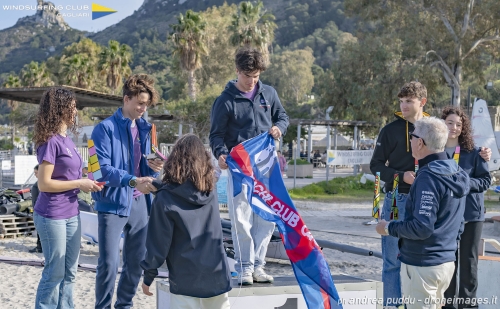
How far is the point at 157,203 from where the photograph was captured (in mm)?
3674

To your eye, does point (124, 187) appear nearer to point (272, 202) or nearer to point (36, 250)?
point (272, 202)

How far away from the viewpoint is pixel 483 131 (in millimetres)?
15602

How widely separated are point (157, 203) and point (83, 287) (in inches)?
153

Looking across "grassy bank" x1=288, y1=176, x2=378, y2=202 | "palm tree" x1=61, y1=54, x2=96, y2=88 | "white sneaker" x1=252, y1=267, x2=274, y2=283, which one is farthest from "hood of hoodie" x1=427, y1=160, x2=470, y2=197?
"palm tree" x1=61, y1=54, x2=96, y2=88

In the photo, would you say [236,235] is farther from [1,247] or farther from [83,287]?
[1,247]

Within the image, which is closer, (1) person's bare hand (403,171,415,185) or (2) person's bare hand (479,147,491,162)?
(1) person's bare hand (403,171,415,185)

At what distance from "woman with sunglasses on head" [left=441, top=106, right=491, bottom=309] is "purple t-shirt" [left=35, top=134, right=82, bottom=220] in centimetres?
330

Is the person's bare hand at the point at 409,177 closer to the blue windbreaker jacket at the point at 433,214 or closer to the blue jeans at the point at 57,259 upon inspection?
the blue windbreaker jacket at the point at 433,214

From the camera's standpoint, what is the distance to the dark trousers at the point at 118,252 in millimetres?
4715

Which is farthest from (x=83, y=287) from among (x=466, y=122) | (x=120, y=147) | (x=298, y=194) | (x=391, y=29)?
(x=391, y=29)

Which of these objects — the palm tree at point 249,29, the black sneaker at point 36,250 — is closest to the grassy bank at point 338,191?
the black sneaker at point 36,250

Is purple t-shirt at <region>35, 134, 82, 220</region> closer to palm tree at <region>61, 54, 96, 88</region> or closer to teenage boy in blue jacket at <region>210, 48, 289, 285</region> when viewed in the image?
teenage boy in blue jacket at <region>210, 48, 289, 285</region>

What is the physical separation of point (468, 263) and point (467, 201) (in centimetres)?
59

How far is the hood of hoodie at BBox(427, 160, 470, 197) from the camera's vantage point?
3986 mm
